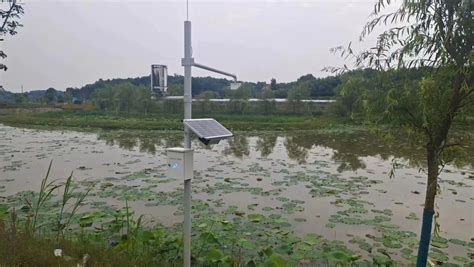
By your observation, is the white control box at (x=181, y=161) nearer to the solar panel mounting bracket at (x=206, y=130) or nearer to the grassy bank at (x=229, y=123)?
the solar panel mounting bracket at (x=206, y=130)

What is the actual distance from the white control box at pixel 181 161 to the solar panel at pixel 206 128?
0.67 feet

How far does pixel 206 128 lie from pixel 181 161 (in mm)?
312

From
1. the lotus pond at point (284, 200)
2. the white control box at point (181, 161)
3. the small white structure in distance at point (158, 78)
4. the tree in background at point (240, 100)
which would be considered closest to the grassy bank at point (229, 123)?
the tree in background at point (240, 100)

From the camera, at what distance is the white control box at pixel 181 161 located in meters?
2.55

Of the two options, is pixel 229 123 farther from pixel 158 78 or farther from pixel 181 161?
pixel 181 161

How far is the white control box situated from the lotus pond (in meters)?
1.51

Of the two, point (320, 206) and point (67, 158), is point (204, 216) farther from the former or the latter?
point (67, 158)

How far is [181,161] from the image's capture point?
256cm

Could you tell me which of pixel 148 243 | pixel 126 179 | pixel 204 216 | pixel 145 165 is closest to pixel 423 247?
pixel 148 243

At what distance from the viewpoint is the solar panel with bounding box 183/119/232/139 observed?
2.43 m

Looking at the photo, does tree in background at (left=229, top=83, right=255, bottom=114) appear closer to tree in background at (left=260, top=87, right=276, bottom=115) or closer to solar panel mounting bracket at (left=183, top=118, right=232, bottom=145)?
tree in background at (left=260, top=87, right=276, bottom=115)

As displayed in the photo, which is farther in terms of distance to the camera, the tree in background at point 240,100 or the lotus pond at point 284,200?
the tree in background at point 240,100

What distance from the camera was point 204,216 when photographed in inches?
246

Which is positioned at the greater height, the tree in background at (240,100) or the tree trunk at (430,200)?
the tree in background at (240,100)
